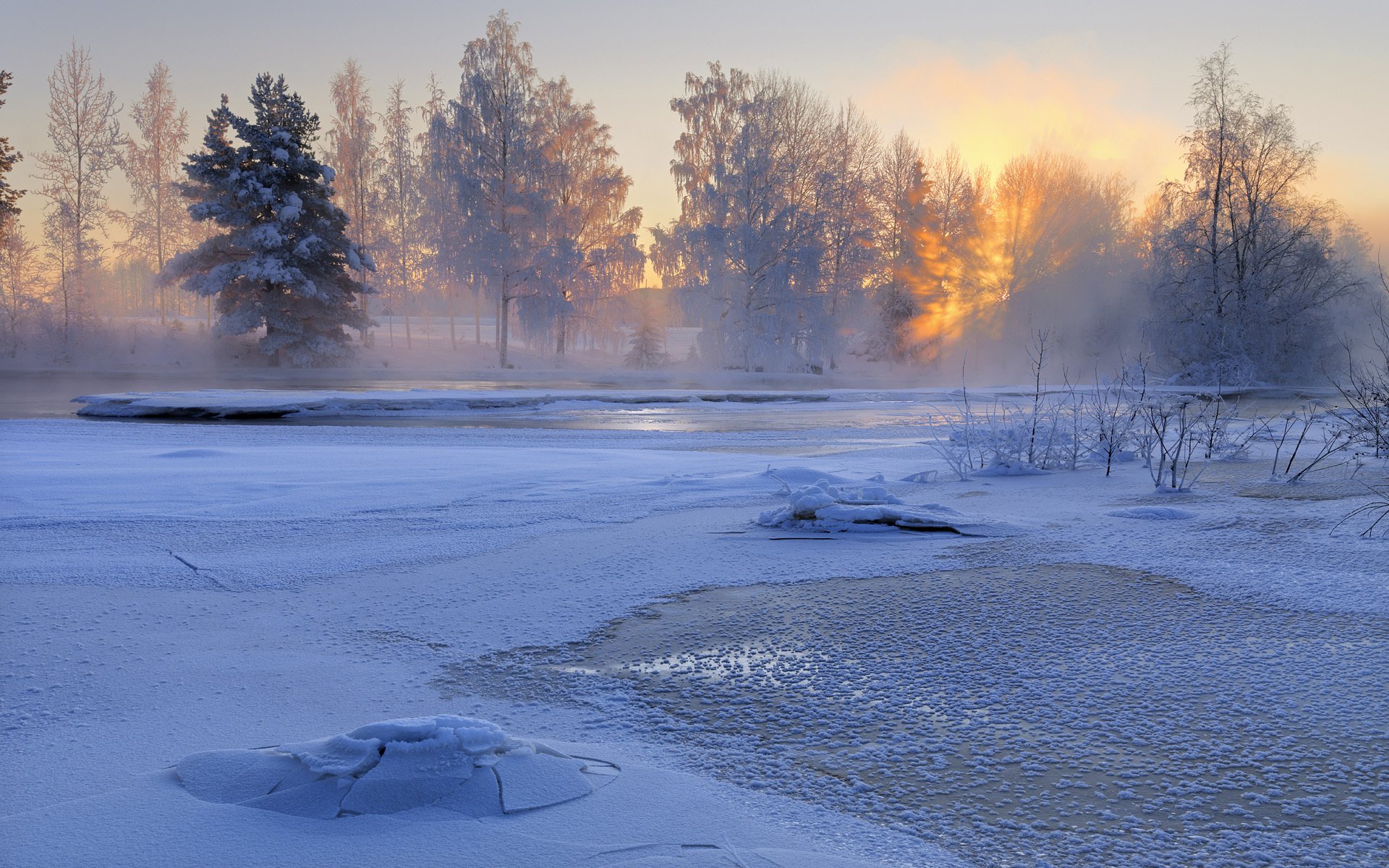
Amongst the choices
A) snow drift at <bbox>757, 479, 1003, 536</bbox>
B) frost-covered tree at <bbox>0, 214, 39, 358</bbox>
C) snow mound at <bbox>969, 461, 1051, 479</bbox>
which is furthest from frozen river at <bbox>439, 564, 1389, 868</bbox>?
frost-covered tree at <bbox>0, 214, 39, 358</bbox>

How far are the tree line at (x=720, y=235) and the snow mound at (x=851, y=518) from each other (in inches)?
957

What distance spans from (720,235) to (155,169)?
26.5 meters

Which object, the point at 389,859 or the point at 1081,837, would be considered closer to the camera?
the point at 389,859

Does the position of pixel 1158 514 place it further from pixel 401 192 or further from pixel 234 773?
pixel 401 192

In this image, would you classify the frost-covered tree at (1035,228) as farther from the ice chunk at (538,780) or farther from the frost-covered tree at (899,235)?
the ice chunk at (538,780)

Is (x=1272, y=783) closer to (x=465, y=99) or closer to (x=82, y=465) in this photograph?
(x=82, y=465)

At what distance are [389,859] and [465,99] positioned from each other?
31.4 metres

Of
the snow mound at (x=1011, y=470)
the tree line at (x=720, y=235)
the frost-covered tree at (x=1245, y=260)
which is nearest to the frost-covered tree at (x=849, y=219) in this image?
the tree line at (x=720, y=235)

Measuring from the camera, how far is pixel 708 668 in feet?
8.70

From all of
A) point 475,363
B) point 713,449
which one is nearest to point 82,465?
point 713,449

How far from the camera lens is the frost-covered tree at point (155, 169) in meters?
37.9

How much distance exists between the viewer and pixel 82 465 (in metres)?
6.55

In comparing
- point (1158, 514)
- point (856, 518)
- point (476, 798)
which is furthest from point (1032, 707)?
point (1158, 514)

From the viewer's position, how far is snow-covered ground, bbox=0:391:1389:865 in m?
1.67
